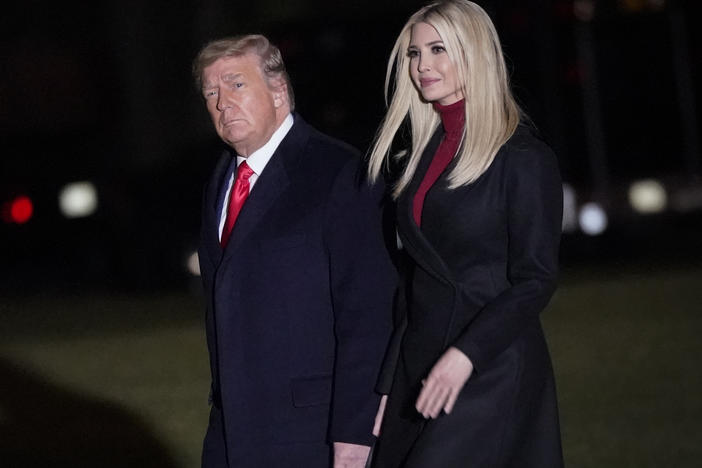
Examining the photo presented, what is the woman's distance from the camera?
425cm

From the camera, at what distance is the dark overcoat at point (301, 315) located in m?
4.64

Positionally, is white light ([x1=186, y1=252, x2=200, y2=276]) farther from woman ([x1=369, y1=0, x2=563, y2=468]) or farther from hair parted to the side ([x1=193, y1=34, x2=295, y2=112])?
woman ([x1=369, y1=0, x2=563, y2=468])

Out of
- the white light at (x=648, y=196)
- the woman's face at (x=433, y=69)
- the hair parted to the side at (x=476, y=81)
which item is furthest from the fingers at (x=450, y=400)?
the white light at (x=648, y=196)

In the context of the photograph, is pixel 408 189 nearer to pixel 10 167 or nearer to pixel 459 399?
pixel 459 399

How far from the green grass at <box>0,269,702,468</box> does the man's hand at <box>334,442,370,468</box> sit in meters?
3.31

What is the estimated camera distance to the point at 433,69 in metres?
4.41

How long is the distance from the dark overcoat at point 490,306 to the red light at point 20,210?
47.4 ft

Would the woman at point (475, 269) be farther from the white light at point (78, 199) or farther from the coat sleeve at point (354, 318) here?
the white light at point (78, 199)

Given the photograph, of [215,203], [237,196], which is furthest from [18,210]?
[237,196]

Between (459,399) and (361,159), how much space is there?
87cm

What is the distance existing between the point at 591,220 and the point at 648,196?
789 millimetres

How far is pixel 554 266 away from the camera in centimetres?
430

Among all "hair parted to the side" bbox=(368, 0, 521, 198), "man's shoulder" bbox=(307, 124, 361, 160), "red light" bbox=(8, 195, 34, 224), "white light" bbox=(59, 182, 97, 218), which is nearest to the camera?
"hair parted to the side" bbox=(368, 0, 521, 198)

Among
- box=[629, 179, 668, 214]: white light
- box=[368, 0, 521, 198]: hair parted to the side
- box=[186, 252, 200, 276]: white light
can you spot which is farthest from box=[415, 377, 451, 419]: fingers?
box=[629, 179, 668, 214]: white light
